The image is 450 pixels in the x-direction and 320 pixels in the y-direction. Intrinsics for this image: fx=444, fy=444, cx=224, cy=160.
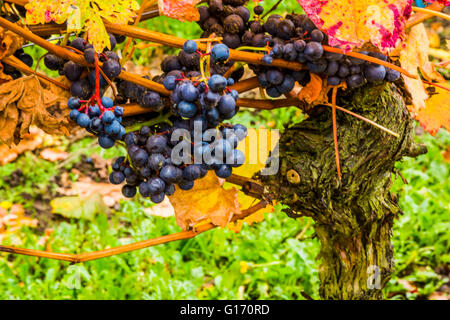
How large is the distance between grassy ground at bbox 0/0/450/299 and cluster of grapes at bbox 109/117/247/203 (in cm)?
117

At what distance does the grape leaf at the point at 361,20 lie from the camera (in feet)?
2.15

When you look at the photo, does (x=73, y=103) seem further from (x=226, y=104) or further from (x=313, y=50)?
(x=313, y=50)

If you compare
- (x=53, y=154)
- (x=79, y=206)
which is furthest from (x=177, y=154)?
(x=53, y=154)

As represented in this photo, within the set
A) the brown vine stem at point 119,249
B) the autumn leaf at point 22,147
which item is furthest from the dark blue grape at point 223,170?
the autumn leaf at point 22,147

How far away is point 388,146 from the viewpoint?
970 millimetres

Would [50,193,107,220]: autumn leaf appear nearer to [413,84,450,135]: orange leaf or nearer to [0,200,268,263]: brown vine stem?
[0,200,268,263]: brown vine stem

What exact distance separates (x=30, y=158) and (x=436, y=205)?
2.37 metres

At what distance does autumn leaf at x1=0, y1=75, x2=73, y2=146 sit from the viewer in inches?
29.3

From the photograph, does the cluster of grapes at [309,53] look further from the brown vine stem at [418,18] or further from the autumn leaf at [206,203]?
the autumn leaf at [206,203]

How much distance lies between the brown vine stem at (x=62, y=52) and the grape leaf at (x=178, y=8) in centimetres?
12

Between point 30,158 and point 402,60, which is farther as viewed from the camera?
point 30,158

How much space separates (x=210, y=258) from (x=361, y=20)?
1.73 m
